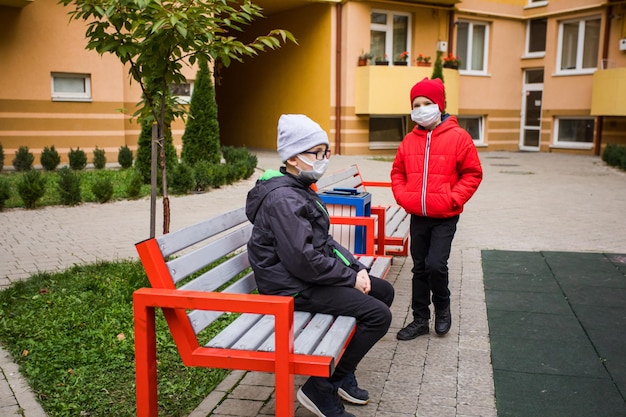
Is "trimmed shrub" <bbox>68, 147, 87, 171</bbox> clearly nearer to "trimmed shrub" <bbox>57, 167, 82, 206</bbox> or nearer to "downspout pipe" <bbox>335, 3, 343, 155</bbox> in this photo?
"trimmed shrub" <bbox>57, 167, 82, 206</bbox>

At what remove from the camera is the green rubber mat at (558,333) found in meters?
3.54

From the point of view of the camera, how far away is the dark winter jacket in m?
3.07

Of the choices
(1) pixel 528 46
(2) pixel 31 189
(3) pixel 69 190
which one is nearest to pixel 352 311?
(2) pixel 31 189

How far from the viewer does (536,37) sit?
2547cm

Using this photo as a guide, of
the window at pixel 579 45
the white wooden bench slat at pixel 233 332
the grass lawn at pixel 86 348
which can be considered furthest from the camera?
the window at pixel 579 45

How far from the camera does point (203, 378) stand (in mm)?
3891

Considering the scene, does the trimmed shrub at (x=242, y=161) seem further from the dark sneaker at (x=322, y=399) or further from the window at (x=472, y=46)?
the window at (x=472, y=46)

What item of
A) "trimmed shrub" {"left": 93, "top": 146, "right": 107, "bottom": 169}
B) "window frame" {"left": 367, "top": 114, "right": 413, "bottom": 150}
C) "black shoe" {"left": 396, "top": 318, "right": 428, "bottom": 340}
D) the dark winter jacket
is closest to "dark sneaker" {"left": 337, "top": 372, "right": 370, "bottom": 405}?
the dark winter jacket

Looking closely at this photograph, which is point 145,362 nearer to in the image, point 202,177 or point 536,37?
point 202,177

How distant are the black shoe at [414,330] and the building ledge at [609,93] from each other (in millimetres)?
19426

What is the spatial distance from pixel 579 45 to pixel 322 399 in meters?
24.0

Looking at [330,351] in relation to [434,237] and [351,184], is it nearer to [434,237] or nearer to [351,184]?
[434,237]

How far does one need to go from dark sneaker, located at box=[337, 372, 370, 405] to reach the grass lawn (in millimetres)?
798

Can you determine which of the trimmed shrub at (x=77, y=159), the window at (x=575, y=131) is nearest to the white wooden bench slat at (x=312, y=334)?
the trimmed shrub at (x=77, y=159)
